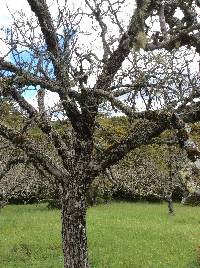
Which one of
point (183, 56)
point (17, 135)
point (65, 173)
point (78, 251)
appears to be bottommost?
point (78, 251)

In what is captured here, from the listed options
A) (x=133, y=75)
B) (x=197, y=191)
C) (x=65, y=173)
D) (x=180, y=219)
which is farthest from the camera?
(x=180, y=219)

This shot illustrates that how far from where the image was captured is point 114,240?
25406mm

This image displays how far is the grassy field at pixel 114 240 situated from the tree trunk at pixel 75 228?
9.72 m

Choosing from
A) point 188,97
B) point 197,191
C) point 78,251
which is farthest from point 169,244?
point 197,191

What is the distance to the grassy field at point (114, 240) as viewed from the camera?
21000mm

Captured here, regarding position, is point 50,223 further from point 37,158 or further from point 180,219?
point 37,158

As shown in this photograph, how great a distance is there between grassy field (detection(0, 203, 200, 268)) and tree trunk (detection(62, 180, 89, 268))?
9.72m

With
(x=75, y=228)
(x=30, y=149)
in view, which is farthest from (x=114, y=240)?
(x=30, y=149)

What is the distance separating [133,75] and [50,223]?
905 inches

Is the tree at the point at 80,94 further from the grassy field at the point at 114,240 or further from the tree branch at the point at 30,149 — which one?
the grassy field at the point at 114,240

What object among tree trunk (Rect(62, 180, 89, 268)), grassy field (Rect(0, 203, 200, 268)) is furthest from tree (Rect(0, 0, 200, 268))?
grassy field (Rect(0, 203, 200, 268))

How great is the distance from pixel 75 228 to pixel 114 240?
15097 mm

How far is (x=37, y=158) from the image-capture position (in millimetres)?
10898

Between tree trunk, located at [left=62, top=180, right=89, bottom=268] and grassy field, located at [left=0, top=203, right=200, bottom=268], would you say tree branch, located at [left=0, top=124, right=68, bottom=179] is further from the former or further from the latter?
grassy field, located at [left=0, top=203, right=200, bottom=268]
